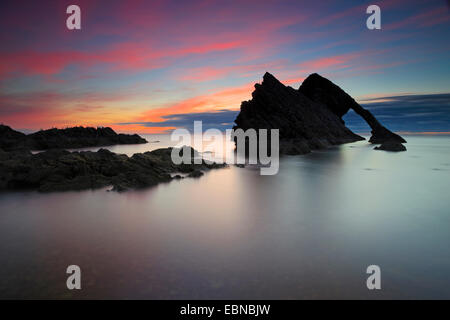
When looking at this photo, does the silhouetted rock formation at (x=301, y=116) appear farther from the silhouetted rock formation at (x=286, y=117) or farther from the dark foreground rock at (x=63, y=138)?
the dark foreground rock at (x=63, y=138)

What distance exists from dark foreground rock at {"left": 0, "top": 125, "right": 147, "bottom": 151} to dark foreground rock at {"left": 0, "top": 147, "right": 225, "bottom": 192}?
2511 centimetres

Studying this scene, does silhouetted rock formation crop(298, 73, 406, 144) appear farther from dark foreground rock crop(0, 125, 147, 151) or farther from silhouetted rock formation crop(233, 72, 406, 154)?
dark foreground rock crop(0, 125, 147, 151)

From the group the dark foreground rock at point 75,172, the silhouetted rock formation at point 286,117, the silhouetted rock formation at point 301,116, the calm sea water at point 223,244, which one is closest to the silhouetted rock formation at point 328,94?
the silhouetted rock formation at point 301,116

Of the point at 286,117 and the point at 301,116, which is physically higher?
the point at 301,116

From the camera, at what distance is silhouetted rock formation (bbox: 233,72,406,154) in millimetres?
35250

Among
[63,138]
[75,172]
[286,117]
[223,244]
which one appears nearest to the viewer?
[223,244]

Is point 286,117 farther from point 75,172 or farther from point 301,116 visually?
point 75,172

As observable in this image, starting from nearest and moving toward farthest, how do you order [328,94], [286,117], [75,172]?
[75,172]
[286,117]
[328,94]

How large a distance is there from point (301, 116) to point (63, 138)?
38.1 meters

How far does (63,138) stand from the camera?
40.7m

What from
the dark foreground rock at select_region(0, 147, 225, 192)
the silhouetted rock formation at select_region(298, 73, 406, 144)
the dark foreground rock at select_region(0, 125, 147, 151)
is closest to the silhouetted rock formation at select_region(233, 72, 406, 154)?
the silhouetted rock formation at select_region(298, 73, 406, 144)

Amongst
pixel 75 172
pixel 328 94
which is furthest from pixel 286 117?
pixel 75 172
